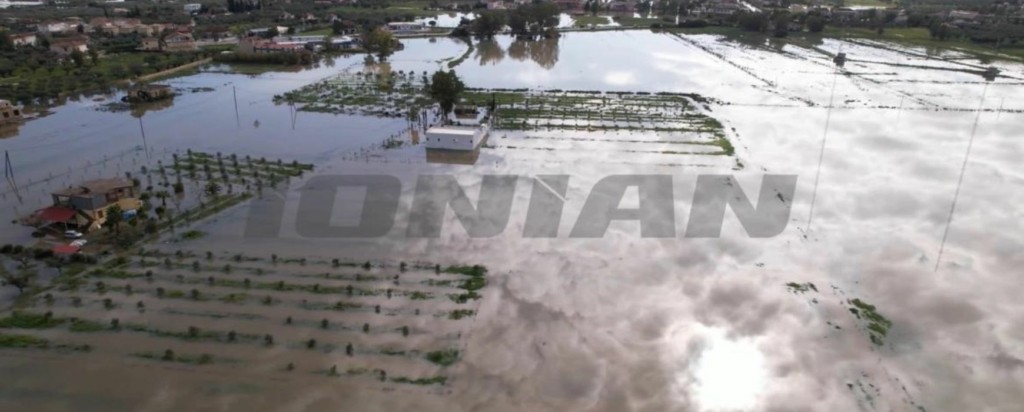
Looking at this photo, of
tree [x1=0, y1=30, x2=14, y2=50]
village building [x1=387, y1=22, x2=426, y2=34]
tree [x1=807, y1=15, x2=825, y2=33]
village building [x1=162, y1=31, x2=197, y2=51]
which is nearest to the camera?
tree [x1=0, y1=30, x2=14, y2=50]

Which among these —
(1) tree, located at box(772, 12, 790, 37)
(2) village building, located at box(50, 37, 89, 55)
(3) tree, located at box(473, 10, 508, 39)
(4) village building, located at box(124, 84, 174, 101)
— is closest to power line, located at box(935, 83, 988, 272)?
(1) tree, located at box(772, 12, 790, 37)

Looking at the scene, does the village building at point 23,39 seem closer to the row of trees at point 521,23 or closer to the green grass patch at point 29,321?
the row of trees at point 521,23

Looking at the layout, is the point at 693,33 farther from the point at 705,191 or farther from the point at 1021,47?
the point at 705,191

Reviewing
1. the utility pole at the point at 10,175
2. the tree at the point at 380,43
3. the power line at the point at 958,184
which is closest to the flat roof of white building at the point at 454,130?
the utility pole at the point at 10,175

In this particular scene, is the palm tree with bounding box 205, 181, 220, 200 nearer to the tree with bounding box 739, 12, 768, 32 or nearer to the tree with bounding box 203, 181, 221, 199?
the tree with bounding box 203, 181, 221, 199

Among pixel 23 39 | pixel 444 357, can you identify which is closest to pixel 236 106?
pixel 444 357

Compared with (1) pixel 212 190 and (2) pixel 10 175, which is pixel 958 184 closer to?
(1) pixel 212 190
